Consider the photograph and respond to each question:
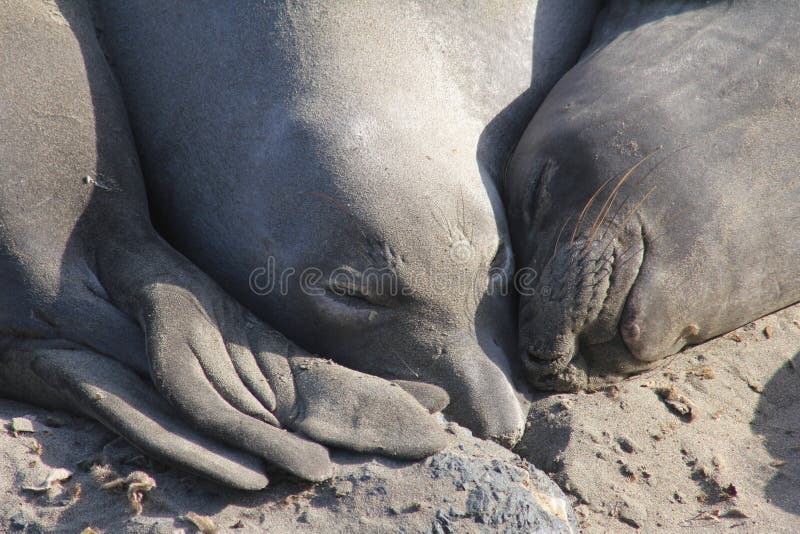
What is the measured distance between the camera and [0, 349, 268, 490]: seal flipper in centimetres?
253

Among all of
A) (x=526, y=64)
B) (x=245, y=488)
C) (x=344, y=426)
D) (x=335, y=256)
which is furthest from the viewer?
(x=526, y=64)

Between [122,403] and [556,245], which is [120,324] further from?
[556,245]

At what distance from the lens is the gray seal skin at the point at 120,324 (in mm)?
2637

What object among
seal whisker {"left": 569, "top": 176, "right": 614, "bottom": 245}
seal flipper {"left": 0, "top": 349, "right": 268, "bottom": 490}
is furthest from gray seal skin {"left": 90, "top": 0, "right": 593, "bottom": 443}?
seal flipper {"left": 0, "top": 349, "right": 268, "bottom": 490}

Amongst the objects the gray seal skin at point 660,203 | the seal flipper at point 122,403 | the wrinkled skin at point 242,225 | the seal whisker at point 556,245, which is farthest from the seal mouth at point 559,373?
the seal flipper at point 122,403

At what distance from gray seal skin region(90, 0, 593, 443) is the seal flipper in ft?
1.64

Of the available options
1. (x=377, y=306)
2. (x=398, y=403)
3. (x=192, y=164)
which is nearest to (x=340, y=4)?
(x=192, y=164)

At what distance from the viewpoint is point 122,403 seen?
2.72 metres

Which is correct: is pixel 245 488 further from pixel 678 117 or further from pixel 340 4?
pixel 678 117

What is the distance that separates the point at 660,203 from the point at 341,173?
999 millimetres

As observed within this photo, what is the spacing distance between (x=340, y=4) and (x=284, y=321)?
1.03 m

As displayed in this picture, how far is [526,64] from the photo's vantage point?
371 centimetres

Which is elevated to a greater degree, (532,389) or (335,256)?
(335,256)

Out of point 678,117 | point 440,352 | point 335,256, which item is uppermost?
point 678,117
